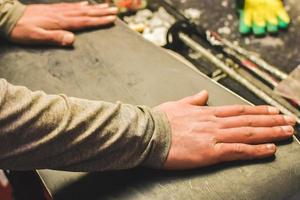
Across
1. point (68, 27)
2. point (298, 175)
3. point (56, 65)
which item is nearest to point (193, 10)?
point (68, 27)

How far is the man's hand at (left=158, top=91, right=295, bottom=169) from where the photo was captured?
722mm

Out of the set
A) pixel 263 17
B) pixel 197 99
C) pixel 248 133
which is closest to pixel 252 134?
pixel 248 133

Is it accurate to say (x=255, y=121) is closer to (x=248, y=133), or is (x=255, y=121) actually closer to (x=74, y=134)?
(x=248, y=133)

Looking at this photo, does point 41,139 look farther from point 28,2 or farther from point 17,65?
point 28,2

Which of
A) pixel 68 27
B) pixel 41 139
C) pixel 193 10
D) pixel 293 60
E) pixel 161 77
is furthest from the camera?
pixel 193 10

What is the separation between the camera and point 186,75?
0.96 m

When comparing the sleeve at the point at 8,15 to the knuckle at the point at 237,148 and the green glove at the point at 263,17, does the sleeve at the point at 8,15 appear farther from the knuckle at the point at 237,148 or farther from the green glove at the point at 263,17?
the green glove at the point at 263,17

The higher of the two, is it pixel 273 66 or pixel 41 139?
pixel 41 139

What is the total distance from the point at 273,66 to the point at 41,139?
0.94 m

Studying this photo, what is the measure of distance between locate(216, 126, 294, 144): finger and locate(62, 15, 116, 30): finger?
1.78 ft

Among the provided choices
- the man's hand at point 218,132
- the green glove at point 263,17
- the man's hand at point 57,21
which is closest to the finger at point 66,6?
the man's hand at point 57,21

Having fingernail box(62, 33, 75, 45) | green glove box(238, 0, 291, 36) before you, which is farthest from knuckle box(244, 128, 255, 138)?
green glove box(238, 0, 291, 36)

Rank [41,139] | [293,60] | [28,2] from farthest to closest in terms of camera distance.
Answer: [293,60]
[28,2]
[41,139]

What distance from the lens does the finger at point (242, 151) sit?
728 mm
